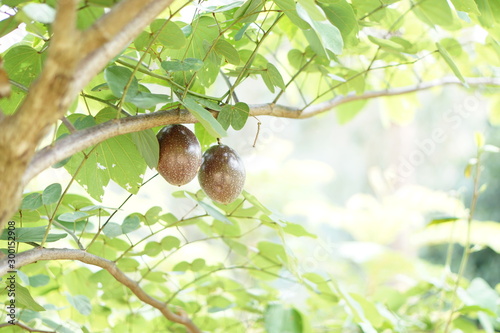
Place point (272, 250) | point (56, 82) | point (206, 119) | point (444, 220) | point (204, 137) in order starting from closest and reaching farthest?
point (56, 82)
point (206, 119)
point (204, 137)
point (272, 250)
point (444, 220)

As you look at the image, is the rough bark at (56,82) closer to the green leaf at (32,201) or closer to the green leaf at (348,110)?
the green leaf at (32,201)

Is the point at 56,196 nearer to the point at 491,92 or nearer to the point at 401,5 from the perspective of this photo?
the point at 401,5

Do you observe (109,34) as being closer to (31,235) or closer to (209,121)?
(209,121)

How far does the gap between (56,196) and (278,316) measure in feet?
1.31

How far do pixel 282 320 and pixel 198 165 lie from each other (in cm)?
35

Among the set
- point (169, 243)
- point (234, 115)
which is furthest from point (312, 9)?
point (169, 243)

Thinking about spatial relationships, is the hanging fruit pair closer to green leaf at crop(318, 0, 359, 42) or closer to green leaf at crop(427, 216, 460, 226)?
green leaf at crop(318, 0, 359, 42)

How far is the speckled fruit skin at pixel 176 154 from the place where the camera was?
1.47 ft

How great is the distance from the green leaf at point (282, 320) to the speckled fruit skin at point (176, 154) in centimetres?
34

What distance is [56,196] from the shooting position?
445 mm

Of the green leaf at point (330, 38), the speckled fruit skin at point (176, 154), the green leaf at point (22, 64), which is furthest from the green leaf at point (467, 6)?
the green leaf at point (22, 64)

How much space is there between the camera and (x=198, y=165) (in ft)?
1.55

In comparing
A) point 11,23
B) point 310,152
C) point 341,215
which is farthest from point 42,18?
point 310,152

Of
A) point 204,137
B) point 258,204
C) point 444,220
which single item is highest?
point 204,137
